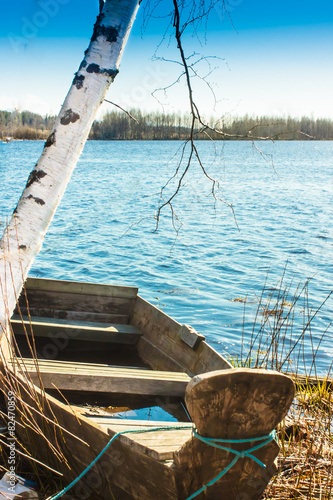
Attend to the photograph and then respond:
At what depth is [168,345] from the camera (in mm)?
4395

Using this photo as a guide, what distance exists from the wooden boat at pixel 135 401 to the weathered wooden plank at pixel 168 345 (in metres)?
0.01

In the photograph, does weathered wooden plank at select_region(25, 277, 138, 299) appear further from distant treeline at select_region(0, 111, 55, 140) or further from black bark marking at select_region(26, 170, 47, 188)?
distant treeline at select_region(0, 111, 55, 140)

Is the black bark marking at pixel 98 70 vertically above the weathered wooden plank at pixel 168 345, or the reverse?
the black bark marking at pixel 98 70

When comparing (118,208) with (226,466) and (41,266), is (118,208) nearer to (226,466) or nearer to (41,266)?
(41,266)

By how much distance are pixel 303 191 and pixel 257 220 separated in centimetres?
1002

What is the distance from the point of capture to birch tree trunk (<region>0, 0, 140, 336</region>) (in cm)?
239

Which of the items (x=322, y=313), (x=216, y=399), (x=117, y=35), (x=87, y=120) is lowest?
(x=322, y=313)

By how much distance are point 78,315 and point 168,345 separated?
137cm

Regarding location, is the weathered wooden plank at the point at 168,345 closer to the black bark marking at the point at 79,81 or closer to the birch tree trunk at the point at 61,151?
the birch tree trunk at the point at 61,151

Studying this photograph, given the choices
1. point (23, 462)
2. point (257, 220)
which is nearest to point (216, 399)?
point (23, 462)

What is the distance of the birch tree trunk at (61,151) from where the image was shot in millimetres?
2391

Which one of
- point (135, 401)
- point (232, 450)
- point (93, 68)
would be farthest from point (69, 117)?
point (135, 401)

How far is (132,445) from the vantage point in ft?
7.22

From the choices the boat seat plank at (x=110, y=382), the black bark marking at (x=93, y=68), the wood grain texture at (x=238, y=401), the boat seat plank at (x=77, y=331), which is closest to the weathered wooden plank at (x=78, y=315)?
the boat seat plank at (x=77, y=331)
